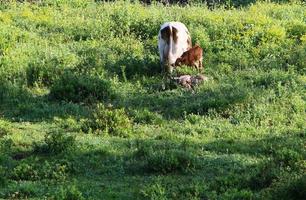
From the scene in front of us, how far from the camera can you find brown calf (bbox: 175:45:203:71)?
15008mm

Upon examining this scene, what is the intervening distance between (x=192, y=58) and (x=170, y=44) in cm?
66

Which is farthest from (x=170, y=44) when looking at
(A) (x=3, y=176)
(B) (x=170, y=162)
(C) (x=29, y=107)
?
(A) (x=3, y=176)

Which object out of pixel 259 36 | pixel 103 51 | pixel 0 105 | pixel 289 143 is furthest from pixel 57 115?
pixel 259 36

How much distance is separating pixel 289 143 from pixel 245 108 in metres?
2.36

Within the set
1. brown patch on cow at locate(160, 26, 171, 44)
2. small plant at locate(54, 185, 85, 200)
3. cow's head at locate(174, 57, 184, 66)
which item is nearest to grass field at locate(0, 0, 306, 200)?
small plant at locate(54, 185, 85, 200)

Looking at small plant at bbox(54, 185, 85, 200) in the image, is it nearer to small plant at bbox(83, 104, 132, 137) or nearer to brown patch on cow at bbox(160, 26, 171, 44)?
small plant at bbox(83, 104, 132, 137)

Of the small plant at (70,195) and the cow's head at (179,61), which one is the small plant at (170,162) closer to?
the small plant at (70,195)

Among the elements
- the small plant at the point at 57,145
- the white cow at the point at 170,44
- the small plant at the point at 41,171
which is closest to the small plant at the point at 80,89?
the white cow at the point at 170,44

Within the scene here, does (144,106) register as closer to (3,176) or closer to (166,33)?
(166,33)

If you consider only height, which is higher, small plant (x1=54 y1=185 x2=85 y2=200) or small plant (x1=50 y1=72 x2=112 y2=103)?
small plant (x1=54 y1=185 x2=85 y2=200)

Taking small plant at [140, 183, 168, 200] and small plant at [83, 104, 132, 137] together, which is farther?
small plant at [83, 104, 132, 137]

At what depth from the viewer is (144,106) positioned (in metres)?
13.5

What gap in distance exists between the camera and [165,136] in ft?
37.1

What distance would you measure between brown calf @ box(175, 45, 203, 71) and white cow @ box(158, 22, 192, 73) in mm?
185
